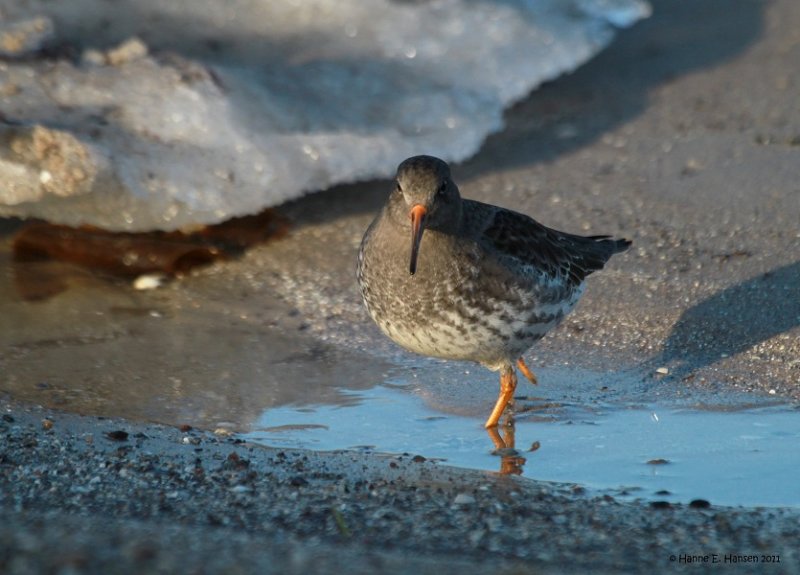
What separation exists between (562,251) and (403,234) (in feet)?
3.64

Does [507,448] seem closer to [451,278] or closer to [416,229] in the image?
[451,278]

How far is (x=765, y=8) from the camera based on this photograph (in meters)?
11.7

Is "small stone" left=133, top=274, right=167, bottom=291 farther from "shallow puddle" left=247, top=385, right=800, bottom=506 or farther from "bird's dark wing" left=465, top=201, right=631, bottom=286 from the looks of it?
"bird's dark wing" left=465, top=201, right=631, bottom=286

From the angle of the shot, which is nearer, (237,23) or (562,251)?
(562,251)

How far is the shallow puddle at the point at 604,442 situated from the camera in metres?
5.44

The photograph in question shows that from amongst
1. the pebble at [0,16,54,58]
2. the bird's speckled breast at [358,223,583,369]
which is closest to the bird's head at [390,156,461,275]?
the bird's speckled breast at [358,223,583,369]

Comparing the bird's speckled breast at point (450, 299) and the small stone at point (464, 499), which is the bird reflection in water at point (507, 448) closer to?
the bird's speckled breast at point (450, 299)

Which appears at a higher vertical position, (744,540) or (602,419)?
(602,419)

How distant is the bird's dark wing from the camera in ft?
20.5

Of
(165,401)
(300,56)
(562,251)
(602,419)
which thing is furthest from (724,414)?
(300,56)

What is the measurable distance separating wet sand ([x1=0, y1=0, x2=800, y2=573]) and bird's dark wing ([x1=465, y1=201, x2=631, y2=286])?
0.56 m

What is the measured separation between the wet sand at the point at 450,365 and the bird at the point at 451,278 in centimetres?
64

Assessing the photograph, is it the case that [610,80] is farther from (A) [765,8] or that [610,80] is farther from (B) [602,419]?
(B) [602,419]

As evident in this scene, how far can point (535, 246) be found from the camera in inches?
254
